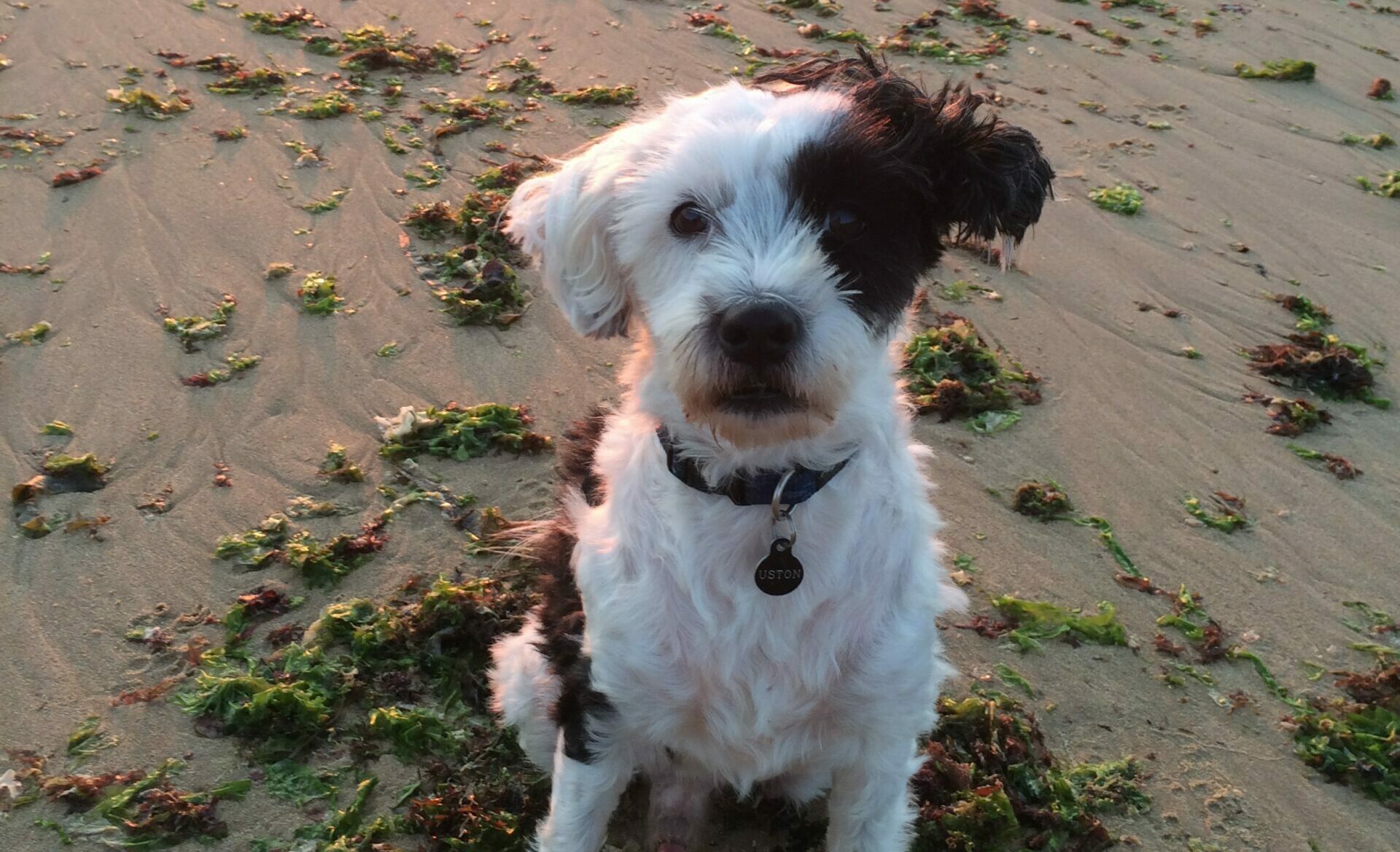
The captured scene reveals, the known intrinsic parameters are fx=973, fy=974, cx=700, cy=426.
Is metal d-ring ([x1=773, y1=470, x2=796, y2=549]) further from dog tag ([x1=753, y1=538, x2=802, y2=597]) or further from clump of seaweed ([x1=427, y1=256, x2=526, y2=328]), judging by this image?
clump of seaweed ([x1=427, y1=256, x2=526, y2=328])

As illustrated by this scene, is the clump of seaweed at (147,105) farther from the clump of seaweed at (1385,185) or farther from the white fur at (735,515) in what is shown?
the clump of seaweed at (1385,185)

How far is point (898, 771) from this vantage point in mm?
2805

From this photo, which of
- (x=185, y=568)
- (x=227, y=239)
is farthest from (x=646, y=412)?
(x=227, y=239)

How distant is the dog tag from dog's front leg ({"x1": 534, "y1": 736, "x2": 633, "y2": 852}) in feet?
2.40

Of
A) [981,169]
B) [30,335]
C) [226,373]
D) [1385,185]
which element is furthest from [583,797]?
[1385,185]

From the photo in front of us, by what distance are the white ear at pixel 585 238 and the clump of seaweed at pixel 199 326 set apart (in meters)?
3.19

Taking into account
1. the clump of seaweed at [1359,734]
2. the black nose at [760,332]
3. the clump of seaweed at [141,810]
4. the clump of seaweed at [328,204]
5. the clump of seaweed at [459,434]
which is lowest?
the clump of seaweed at [141,810]

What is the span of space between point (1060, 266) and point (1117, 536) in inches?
98.0

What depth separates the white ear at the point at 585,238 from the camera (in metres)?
2.70

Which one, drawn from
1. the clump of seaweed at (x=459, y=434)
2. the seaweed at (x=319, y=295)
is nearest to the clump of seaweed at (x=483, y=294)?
the seaweed at (x=319, y=295)

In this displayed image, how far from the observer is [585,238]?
2746mm

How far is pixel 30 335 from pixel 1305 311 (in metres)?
7.42

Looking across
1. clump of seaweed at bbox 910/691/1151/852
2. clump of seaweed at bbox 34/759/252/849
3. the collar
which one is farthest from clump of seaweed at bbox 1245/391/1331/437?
clump of seaweed at bbox 34/759/252/849

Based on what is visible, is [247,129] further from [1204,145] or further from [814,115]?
[1204,145]
